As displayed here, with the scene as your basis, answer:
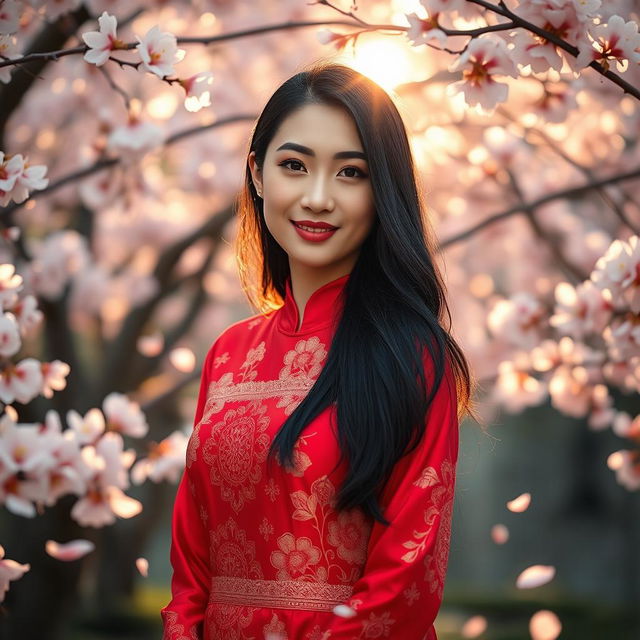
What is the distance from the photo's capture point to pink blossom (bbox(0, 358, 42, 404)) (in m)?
2.03

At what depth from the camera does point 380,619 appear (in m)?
1.35

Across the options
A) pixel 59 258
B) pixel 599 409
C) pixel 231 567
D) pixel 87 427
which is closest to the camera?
pixel 231 567

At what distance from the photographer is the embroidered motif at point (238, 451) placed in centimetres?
150

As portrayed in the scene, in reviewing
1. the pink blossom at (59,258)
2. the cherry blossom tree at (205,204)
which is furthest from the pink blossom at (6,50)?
the pink blossom at (59,258)

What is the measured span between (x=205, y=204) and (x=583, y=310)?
3.71 meters

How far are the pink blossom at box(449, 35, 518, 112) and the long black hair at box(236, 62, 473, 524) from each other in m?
0.19

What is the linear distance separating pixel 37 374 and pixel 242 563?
2.45 feet

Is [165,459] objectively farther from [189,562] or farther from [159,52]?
[159,52]

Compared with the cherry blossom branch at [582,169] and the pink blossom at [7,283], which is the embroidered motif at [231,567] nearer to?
the pink blossom at [7,283]

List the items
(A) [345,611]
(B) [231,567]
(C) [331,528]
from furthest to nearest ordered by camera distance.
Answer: (B) [231,567] → (C) [331,528] → (A) [345,611]

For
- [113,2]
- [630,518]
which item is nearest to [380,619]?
[113,2]

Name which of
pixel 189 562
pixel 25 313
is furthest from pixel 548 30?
pixel 25 313

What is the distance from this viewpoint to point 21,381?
2.03m

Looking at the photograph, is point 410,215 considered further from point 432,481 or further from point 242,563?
point 242,563
